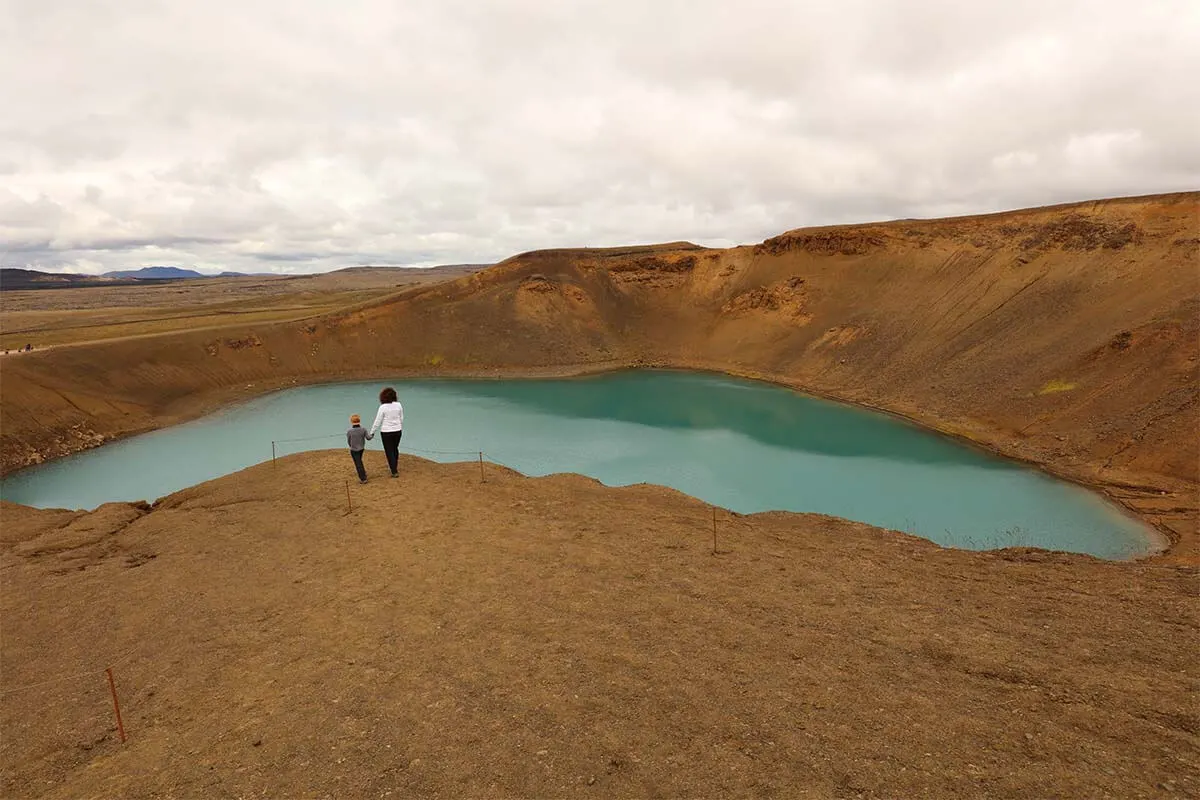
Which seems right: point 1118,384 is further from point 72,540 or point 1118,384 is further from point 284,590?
point 72,540

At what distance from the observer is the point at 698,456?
23.2 m

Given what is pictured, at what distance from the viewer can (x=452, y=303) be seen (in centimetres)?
4981

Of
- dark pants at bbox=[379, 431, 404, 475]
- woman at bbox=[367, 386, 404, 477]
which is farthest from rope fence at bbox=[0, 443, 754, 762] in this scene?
dark pants at bbox=[379, 431, 404, 475]

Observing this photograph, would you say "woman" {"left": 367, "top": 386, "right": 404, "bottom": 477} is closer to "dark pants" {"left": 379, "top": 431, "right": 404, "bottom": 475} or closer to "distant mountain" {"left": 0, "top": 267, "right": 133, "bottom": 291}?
"dark pants" {"left": 379, "top": 431, "right": 404, "bottom": 475}

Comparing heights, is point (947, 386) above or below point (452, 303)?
below

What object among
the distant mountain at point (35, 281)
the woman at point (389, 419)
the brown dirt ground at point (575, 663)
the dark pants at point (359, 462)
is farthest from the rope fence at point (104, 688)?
the distant mountain at point (35, 281)

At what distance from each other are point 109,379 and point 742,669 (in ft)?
128

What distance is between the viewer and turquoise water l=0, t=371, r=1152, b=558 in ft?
54.9

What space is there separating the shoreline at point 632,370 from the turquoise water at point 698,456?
1.46ft

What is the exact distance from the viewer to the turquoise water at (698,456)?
16.7 m

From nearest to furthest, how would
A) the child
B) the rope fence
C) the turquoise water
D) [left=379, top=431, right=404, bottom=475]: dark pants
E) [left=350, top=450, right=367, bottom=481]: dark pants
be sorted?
the rope fence → the child → [left=350, top=450, right=367, bottom=481]: dark pants → [left=379, top=431, right=404, bottom=475]: dark pants → the turquoise water

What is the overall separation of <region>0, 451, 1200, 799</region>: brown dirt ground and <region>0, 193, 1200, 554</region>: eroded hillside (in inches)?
468

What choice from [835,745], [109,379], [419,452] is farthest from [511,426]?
[835,745]

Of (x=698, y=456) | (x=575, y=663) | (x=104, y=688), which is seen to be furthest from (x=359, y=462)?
(x=698, y=456)
